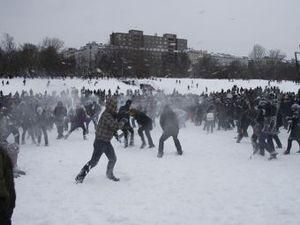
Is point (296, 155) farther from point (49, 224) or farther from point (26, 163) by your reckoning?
point (49, 224)

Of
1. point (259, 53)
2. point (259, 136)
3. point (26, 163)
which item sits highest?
point (259, 53)

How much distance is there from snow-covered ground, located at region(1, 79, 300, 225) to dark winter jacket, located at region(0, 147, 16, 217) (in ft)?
9.18

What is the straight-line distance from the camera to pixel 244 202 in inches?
324

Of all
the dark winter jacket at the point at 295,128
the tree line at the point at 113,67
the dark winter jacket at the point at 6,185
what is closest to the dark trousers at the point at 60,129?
the dark winter jacket at the point at 295,128

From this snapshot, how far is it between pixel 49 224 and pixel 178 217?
6.76 ft

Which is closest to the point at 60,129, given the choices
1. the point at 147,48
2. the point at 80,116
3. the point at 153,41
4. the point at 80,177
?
the point at 80,116

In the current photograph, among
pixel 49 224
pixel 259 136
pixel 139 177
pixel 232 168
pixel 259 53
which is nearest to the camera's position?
pixel 49 224

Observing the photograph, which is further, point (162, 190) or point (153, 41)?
point (153, 41)

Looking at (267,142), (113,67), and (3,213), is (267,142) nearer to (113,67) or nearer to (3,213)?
(3,213)

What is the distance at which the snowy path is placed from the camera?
738cm

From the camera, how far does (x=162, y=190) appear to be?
9234 millimetres

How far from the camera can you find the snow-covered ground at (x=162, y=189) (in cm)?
738

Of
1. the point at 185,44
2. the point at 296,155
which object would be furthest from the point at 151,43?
the point at 296,155

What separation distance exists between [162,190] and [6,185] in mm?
5207
